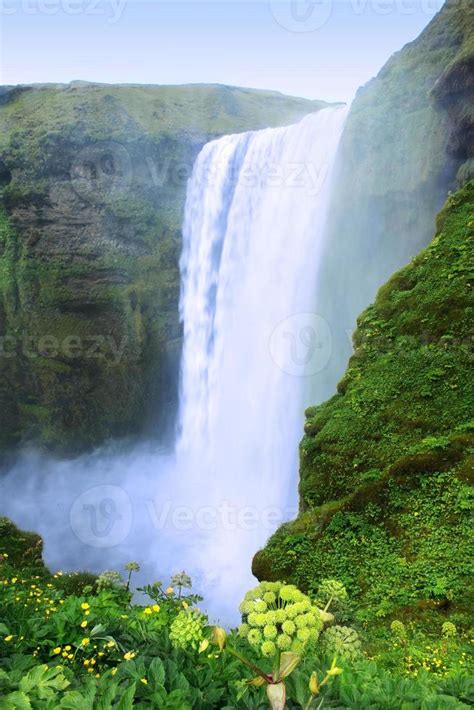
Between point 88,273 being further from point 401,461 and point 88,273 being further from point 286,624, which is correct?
point 286,624

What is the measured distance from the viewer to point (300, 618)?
2553 millimetres

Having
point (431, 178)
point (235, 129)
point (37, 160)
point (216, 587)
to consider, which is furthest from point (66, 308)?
point (431, 178)

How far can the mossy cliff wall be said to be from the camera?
45.0ft

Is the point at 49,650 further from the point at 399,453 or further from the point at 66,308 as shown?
the point at 66,308

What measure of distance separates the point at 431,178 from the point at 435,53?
478 cm

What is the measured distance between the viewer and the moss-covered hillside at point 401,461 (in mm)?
6453

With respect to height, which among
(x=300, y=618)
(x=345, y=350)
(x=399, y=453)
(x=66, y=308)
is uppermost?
(x=66, y=308)
